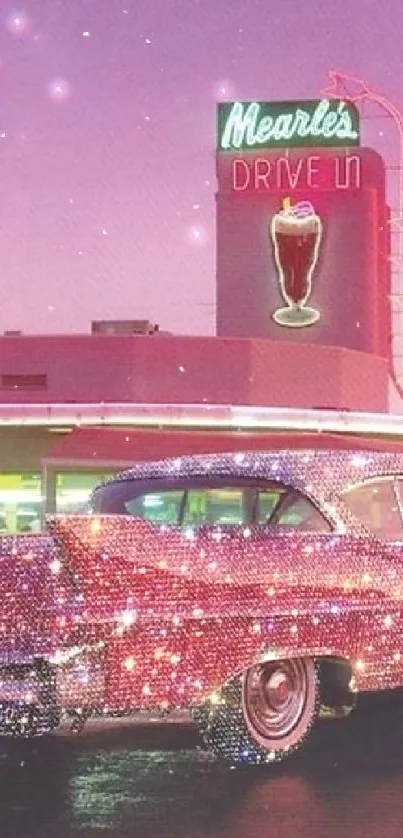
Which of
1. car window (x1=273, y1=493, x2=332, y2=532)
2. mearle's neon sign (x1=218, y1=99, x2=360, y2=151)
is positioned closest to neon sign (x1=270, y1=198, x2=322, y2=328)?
mearle's neon sign (x1=218, y1=99, x2=360, y2=151)

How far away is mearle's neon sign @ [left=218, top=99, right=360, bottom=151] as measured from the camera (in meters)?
52.9

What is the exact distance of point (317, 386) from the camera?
37.9 meters

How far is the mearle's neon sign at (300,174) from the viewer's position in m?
52.4

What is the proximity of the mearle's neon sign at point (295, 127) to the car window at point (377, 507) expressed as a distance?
45347mm

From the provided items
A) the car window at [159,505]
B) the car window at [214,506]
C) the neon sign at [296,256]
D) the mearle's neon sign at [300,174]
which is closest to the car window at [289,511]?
the car window at [214,506]

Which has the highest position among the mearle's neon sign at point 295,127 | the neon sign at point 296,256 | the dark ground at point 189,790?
the mearle's neon sign at point 295,127

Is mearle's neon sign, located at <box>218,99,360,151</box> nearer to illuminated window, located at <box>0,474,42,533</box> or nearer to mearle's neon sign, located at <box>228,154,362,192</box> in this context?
mearle's neon sign, located at <box>228,154,362,192</box>

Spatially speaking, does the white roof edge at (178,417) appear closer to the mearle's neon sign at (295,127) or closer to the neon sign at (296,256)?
the neon sign at (296,256)

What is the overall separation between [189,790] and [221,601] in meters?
0.91

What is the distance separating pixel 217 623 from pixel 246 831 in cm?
129

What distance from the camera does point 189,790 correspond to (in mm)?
6879

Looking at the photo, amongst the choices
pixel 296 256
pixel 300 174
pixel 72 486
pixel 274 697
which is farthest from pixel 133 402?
pixel 274 697

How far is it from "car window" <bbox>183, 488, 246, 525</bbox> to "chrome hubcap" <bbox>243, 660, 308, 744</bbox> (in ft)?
3.15

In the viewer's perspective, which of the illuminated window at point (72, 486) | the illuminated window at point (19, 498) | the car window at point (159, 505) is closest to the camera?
the car window at point (159, 505)
